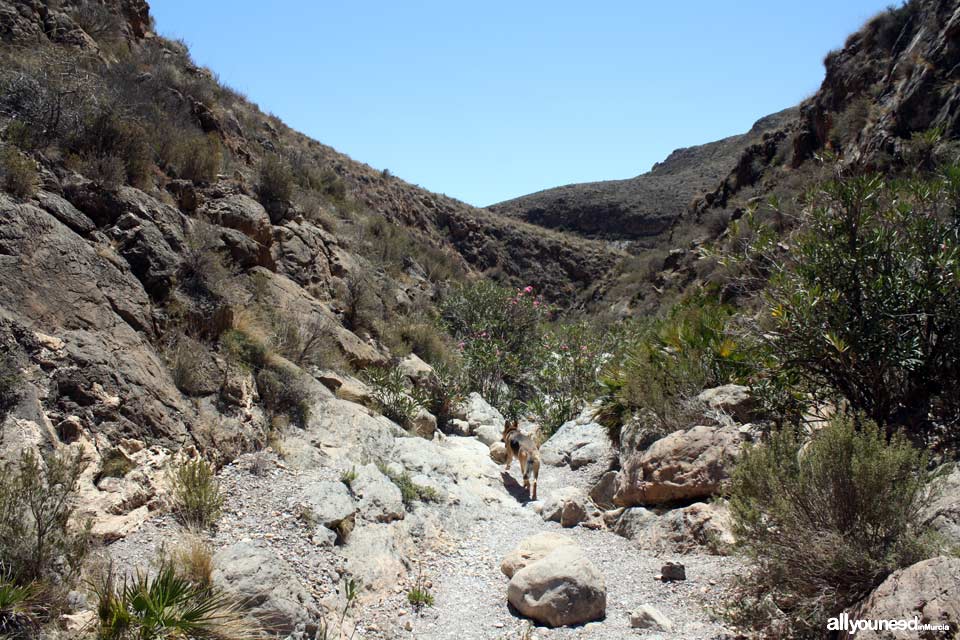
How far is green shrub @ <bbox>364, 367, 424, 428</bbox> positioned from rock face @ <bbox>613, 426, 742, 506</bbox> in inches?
153

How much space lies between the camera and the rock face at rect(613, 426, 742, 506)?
5.70m

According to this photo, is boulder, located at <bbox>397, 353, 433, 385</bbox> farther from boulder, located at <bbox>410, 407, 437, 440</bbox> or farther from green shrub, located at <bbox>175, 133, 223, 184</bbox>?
green shrub, located at <bbox>175, 133, 223, 184</bbox>

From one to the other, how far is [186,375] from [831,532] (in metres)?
5.72

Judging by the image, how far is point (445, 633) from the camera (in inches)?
165

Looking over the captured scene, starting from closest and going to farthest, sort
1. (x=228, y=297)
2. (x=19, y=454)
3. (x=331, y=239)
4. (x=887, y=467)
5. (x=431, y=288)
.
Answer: (x=887, y=467) → (x=19, y=454) → (x=228, y=297) → (x=331, y=239) → (x=431, y=288)

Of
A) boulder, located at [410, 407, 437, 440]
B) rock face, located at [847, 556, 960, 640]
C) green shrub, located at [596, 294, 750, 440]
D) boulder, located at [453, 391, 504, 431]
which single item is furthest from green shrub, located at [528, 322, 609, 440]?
rock face, located at [847, 556, 960, 640]

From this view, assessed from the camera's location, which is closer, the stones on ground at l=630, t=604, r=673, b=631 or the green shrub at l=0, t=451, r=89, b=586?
the green shrub at l=0, t=451, r=89, b=586

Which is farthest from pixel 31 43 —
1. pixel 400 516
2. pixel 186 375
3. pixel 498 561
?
pixel 498 561

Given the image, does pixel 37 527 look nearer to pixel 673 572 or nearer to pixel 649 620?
pixel 649 620

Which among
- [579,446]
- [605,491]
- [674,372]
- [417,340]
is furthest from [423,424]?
[674,372]

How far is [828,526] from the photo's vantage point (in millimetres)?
3428

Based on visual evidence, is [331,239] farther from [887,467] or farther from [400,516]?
[887,467]

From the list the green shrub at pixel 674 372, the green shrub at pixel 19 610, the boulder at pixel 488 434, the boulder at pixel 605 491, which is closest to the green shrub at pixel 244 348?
the green shrub at pixel 19 610

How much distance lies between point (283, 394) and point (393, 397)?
2.53 meters
